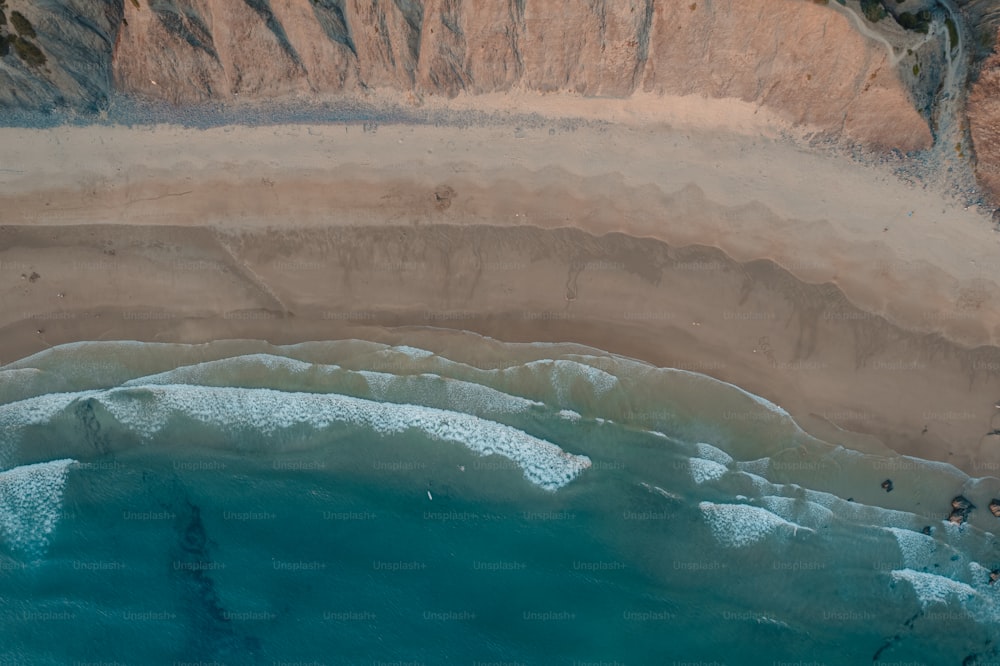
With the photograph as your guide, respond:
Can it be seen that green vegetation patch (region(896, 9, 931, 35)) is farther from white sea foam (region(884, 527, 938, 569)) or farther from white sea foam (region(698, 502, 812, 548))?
white sea foam (region(884, 527, 938, 569))

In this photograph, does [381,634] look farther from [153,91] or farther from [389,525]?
[153,91]

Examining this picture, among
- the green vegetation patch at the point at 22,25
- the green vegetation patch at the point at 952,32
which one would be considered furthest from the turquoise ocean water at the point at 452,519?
the green vegetation patch at the point at 952,32

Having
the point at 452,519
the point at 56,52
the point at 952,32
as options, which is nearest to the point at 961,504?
the point at 952,32

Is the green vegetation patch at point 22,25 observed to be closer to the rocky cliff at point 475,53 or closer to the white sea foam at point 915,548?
the rocky cliff at point 475,53

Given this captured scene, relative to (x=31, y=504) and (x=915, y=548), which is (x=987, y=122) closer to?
(x=915, y=548)

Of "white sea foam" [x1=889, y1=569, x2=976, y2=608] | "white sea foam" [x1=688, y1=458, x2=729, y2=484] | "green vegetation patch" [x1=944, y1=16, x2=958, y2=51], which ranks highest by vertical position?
"green vegetation patch" [x1=944, y1=16, x2=958, y2=51]

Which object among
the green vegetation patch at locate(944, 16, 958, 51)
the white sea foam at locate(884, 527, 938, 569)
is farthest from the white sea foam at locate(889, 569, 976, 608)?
the green vegetation patch at locate(944, 16, 958, 51)
